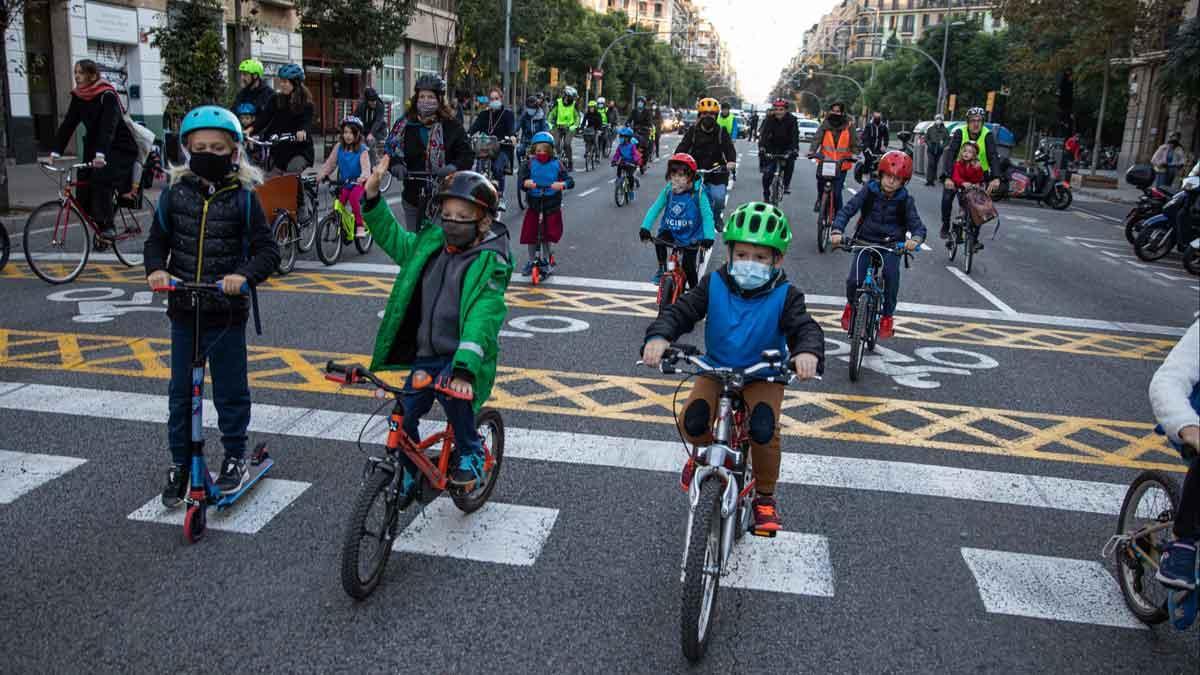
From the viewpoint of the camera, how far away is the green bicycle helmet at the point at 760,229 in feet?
13.6

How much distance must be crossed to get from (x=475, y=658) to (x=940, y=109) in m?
53.8

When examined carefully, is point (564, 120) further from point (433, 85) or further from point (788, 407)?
point (788, 407)

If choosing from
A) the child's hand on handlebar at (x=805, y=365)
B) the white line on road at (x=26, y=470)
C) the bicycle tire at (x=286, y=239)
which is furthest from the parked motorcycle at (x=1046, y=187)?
the white line on road at (x=26, y=470)

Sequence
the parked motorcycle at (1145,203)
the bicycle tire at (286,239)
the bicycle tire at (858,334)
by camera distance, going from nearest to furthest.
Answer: the bicycle tire at (858,334), the bicycle tire at (286,239), the parked motorcycle at (1145,203)

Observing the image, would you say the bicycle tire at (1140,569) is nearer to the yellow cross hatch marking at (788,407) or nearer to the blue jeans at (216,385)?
the yellow cross hatch marking at (788,407)

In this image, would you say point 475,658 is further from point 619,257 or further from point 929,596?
point 619,257

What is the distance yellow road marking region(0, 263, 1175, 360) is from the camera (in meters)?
9.39

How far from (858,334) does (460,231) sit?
426 cm

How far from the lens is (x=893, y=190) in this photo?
8.27 metres

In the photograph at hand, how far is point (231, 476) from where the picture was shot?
4863 millimetres

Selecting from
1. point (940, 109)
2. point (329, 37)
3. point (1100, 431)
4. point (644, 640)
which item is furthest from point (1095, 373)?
point (940, 109)

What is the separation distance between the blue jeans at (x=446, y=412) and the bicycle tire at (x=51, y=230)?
7227mm

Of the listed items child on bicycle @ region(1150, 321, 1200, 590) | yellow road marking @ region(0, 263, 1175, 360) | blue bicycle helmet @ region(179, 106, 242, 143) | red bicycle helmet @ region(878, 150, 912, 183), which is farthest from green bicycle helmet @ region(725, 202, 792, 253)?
yellow road marking @ region(0, 263, 1175, 360)

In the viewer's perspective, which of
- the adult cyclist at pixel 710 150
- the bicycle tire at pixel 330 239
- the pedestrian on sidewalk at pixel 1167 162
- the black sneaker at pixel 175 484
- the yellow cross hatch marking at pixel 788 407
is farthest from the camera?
the pedestrian on sidewalk at pixel 1167 162
